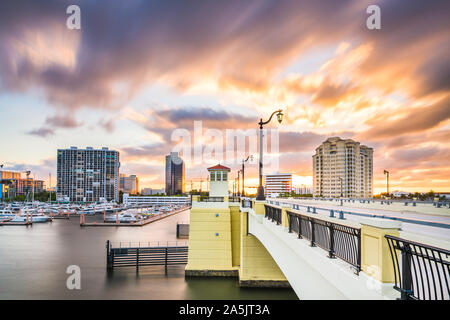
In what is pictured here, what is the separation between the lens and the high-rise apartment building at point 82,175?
155250 mm

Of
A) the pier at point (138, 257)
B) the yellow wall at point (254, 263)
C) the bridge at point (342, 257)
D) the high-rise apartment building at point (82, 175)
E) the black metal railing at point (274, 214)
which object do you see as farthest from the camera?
the high-rise apartment building at point (82, 175)

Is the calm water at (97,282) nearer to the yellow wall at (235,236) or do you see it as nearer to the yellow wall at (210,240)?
the yellow wall at (210,240)

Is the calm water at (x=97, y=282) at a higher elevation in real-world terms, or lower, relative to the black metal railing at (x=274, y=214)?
lower

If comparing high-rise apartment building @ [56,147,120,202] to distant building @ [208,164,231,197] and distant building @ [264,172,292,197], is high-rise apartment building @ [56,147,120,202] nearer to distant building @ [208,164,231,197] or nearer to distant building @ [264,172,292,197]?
distant building @ [264,172,292,197]

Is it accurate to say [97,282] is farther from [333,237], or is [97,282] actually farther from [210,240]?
[333,237]

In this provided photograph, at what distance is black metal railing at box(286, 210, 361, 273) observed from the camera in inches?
187

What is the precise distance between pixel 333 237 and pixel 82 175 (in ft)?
560

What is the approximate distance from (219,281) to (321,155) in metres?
109

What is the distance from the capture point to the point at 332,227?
17.5ft

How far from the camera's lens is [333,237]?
217 inches

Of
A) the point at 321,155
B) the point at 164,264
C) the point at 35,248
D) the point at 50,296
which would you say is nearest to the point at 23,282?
the point at 50,296

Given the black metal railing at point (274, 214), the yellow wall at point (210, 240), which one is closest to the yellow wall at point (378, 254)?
the black metal railing at point (274, 214)

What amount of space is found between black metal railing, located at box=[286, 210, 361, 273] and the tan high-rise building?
10523 centimetres

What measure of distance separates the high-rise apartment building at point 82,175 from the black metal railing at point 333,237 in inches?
6504
